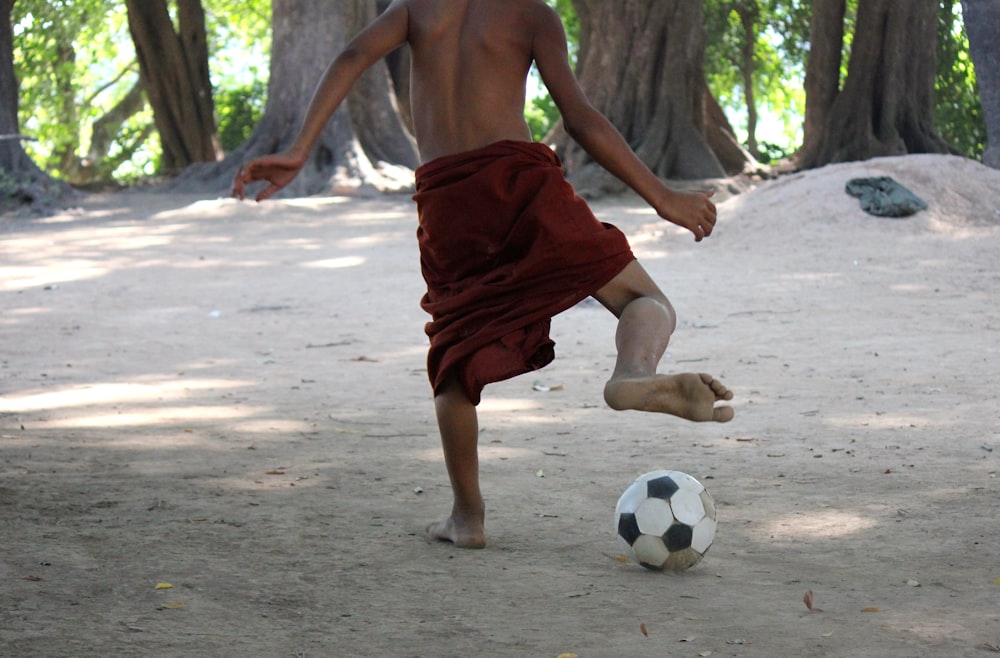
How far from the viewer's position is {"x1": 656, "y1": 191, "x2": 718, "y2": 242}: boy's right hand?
3.51m

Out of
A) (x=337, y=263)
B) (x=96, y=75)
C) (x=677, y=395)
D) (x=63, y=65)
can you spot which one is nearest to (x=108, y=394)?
(x=677, y=395)

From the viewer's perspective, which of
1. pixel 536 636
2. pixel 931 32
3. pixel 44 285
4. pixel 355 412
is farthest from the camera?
pixel 931 32

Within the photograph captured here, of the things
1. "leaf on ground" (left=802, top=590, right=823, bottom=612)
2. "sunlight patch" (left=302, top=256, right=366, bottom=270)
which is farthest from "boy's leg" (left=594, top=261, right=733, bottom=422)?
"sunlight patch" (left=302, top=256, right=366, bottom=270)

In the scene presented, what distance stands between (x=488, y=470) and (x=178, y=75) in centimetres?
1612

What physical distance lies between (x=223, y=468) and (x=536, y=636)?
217 centimetres

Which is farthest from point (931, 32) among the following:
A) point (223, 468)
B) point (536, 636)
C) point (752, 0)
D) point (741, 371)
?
point (536, 636)

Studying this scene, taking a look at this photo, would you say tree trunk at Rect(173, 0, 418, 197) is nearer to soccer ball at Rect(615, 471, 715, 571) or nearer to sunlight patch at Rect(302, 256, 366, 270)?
sunlight patch at Rect(302, 256, 366, 270)

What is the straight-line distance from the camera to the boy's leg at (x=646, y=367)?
312cm

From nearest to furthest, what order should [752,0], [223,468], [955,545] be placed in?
[955,545] → [223,468] → [752,0]

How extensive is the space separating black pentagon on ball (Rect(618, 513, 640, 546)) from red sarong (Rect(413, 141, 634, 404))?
1.65 feet

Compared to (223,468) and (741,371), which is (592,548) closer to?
(223,468)

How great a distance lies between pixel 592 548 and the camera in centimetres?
375

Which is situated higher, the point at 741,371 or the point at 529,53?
the point at 529,53

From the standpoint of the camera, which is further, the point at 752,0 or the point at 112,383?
the point at 752,0
